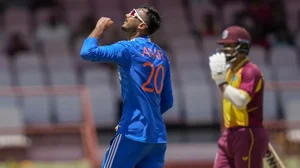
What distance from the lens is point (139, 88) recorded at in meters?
7.82

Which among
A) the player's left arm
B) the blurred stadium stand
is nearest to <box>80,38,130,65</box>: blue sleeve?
the player's left arm

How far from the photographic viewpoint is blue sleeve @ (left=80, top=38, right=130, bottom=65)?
24.9ft

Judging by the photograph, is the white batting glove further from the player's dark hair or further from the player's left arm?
the player's dark hair

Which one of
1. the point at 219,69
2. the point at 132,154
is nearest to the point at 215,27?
the point at 219,69

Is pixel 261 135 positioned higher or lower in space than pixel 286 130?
higher

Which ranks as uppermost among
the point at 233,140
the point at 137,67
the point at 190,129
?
the point at 137,67

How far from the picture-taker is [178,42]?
17141 mm

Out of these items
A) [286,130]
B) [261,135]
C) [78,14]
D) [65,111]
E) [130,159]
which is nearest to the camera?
[130,159]

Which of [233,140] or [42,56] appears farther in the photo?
[42,56]

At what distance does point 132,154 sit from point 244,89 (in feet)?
4.77

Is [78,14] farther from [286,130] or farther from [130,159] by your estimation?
[130,159]

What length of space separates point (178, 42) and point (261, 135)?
8322 millimetres

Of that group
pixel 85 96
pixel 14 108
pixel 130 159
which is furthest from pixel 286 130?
pixel 130 159

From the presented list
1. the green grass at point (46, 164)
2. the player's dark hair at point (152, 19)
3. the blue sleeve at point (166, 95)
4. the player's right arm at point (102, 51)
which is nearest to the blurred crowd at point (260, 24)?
the green grass at point (46, 164)
